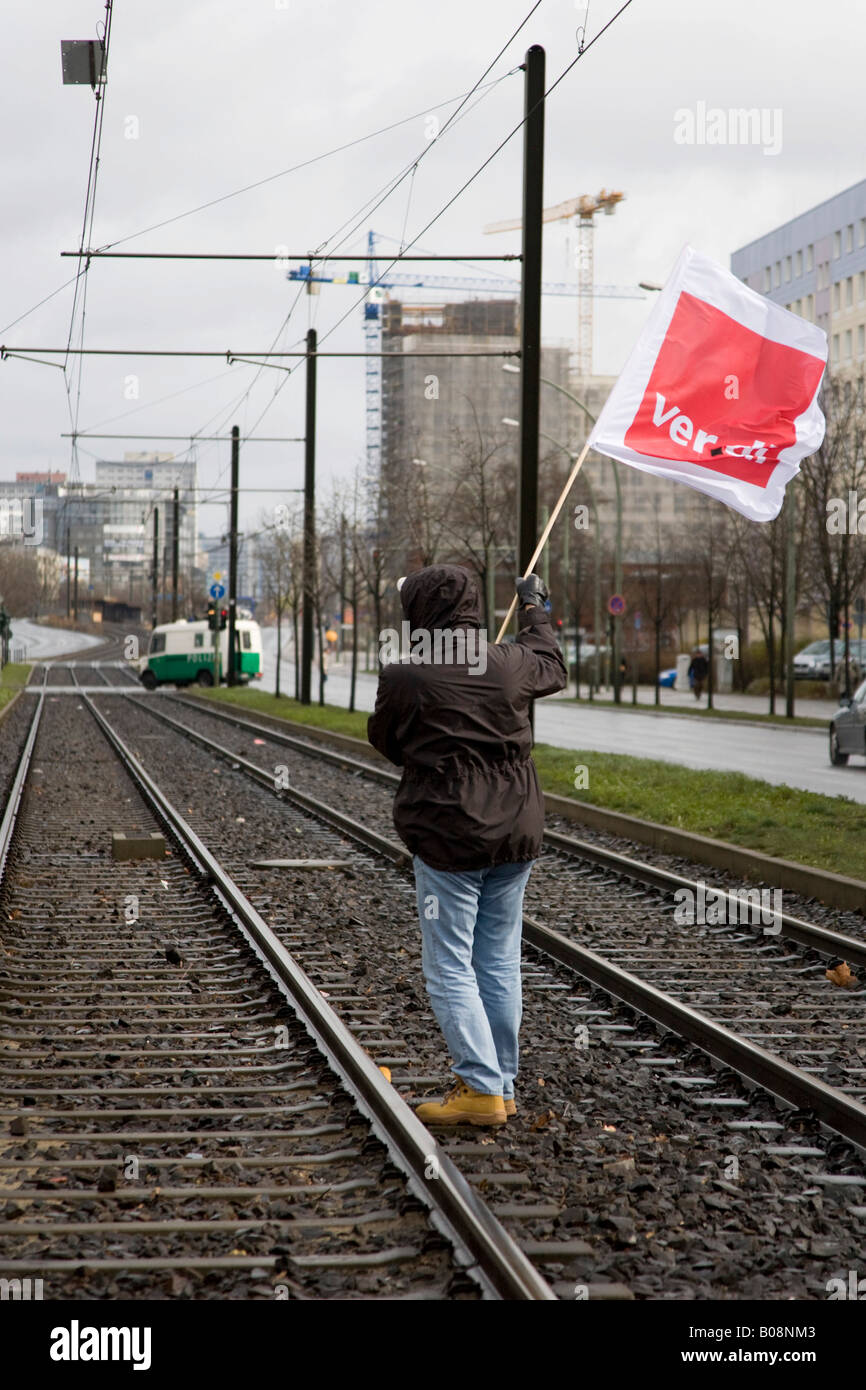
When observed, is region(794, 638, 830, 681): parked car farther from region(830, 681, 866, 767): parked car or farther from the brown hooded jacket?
the brown hooded jacket

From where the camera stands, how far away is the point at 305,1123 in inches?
244

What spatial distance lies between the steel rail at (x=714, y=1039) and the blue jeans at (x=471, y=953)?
123 cm

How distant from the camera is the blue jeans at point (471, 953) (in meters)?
5.91

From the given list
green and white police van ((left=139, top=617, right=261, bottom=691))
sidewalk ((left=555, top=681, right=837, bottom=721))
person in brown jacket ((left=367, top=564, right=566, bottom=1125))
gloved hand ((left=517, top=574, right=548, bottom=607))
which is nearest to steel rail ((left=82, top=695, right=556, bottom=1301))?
person in brown jacket ((left=367, top=564, right=566, bottom=1125))

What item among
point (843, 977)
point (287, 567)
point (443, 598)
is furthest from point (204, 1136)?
point (287, 567)

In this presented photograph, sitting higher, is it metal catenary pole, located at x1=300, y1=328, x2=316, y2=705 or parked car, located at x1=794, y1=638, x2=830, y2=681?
metal catenary pole, located at x1=300, y1=328, x2=316, y2=705

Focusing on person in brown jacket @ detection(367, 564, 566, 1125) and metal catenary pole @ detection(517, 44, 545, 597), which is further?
metal catenary pole @ detection(517, 44, 545, 597)

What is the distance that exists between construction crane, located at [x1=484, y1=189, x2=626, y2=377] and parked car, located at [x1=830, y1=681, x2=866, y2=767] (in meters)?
117

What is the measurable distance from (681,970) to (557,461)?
272 ft

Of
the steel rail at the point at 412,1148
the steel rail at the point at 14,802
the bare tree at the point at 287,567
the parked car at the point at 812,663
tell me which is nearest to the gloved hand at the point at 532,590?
the steel rail at the point at 412,1148

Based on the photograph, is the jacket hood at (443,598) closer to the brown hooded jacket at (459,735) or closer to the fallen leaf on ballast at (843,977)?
the brown hooded jacket at (459,735)

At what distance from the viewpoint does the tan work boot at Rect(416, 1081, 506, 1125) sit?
598 centimetres

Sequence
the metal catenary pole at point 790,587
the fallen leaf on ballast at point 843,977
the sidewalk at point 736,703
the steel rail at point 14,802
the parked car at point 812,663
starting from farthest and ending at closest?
the parked car at point 812,663, the sidewalk at point 736,703, the metal catenary pole at point 790,587, the steel rail at point 14,802, the fallen leaf on ballast at point 843,977
